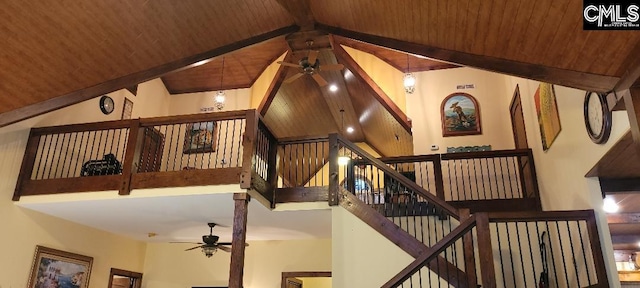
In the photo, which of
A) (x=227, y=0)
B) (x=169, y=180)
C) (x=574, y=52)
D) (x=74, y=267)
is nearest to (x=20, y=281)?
(x=74, y=267)

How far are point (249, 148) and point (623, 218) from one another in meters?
5.17

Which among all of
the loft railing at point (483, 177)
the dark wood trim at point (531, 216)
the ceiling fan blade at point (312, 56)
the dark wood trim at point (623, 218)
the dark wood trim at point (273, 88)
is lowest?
the dark wood trim at point (531, 216)

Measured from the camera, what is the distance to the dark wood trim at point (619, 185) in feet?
15.7

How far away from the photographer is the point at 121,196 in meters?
6.04

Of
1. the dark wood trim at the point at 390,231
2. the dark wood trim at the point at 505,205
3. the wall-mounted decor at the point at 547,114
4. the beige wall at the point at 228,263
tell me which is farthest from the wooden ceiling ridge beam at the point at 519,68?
the beige wall at the point at 228,263

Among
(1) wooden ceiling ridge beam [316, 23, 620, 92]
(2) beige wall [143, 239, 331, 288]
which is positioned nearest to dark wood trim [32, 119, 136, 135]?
(2) beige wall [143, 239, 331, 288]

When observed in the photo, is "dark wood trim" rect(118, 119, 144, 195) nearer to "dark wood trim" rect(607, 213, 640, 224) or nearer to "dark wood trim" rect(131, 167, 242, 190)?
"dark wood trim" rect(131, 167, 242, 190)

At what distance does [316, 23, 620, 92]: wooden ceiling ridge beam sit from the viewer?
11.1 ft

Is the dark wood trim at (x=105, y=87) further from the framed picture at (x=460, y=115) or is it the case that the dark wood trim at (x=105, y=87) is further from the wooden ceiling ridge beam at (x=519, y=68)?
the framed picture at (x=460, y=115)

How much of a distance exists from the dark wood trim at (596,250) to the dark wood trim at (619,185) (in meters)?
0.43

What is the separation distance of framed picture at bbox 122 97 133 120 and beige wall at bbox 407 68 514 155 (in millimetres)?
5544

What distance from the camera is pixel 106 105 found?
822 cm

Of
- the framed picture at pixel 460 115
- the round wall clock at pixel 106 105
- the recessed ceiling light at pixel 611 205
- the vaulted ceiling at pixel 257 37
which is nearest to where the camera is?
the vaulted ceiling at pixel 257 37

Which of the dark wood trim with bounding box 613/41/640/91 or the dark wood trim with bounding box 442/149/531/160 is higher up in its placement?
the dark wood trim with bounding box 442/149/531/160
